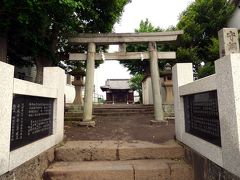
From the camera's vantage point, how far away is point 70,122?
942 cm

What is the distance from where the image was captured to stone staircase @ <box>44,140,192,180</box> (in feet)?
13.7

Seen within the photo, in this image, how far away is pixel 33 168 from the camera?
12.5 ft

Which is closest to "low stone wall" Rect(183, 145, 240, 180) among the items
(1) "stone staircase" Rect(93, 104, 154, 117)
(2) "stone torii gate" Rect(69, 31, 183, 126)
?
(2) "stone torii gate" Rect(69, 31, 183, 126)

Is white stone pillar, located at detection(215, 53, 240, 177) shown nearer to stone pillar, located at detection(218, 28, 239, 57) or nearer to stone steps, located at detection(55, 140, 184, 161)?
stone pillar, located at detection(218, 28, 239, 57)

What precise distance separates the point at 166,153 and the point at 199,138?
1166 mm

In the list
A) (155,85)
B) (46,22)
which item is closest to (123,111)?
(155,85)

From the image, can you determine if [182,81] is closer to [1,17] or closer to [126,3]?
[1,17]

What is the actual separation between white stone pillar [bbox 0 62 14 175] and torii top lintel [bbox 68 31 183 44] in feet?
21.9

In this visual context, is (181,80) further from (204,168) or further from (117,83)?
(117,83)

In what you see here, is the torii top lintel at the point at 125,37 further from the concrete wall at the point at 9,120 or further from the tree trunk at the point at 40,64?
the concrete wall at the point at 9,120

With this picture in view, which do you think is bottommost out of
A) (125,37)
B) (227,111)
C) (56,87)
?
(227,111)

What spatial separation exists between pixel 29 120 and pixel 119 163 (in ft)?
7.16

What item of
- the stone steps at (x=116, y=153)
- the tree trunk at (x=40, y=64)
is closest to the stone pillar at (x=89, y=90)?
the tree trunk at (x=40, y=64)

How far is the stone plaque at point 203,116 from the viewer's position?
132 inches
